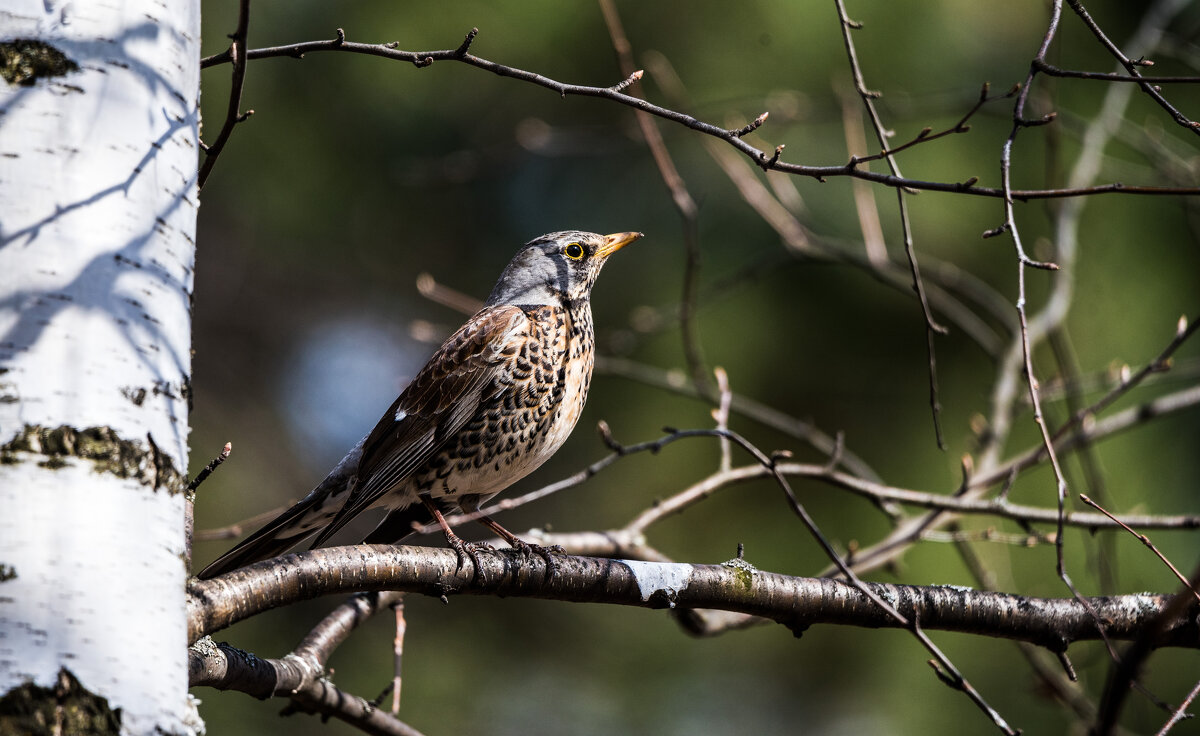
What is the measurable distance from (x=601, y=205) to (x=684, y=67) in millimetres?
927

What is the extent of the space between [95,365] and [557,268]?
2.94 metres

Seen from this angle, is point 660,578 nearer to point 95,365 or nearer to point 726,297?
point 95,365

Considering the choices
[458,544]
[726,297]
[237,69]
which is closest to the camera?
[237,69]

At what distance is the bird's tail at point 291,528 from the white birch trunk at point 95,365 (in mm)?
1587

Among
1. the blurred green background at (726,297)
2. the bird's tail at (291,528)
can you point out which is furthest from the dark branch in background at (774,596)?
the blurred green background at (726,297)

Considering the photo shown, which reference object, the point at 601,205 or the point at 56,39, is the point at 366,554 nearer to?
the point at 56,39

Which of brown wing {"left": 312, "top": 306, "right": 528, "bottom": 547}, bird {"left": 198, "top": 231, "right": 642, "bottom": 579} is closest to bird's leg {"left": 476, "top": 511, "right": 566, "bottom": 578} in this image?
bird {"left": 198, "top": 231, "right": 642, "bottom": 579}

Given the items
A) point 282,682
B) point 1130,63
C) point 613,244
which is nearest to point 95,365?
point 282,682

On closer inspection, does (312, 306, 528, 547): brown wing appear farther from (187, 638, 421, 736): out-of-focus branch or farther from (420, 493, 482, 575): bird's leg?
(187, 638, 421, 736): out-of-focus branch

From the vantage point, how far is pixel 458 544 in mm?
3102

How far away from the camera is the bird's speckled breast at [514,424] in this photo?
3895mm

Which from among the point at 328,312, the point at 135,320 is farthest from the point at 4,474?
the point at 328,312

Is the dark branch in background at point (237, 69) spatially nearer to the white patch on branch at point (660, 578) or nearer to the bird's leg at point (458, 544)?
the bird's leg at point (458, 544)

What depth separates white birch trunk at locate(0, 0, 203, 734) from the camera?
1.51m
